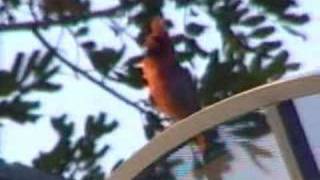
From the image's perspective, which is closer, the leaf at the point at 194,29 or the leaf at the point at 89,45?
the leaf at the point at 194,29

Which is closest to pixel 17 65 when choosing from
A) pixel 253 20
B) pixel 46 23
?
pixel 46 23

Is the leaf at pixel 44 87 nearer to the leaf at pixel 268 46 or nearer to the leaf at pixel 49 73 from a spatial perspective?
the leaf at pixel 49 73

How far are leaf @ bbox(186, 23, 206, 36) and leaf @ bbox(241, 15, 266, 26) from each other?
0.62ft

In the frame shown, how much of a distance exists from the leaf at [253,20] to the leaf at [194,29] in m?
0.19

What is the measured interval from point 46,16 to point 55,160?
623 millimetres

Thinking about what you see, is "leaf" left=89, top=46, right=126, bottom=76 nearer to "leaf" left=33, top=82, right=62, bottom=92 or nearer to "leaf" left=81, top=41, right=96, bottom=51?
"leaf" left=81, top=41, right=96, bottom=51

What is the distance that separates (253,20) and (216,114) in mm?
3041

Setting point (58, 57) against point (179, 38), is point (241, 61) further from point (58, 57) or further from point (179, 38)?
point (58, 57)

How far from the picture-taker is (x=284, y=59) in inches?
182

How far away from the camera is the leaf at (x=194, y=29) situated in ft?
15.4

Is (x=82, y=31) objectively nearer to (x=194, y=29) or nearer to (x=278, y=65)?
(x=194, y=29)

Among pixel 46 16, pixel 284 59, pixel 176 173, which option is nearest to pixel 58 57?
pixel 46 16

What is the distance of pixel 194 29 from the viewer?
4.72 metres

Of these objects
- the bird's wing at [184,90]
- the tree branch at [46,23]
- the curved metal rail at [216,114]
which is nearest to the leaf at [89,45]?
the tree branch at [46,23]
